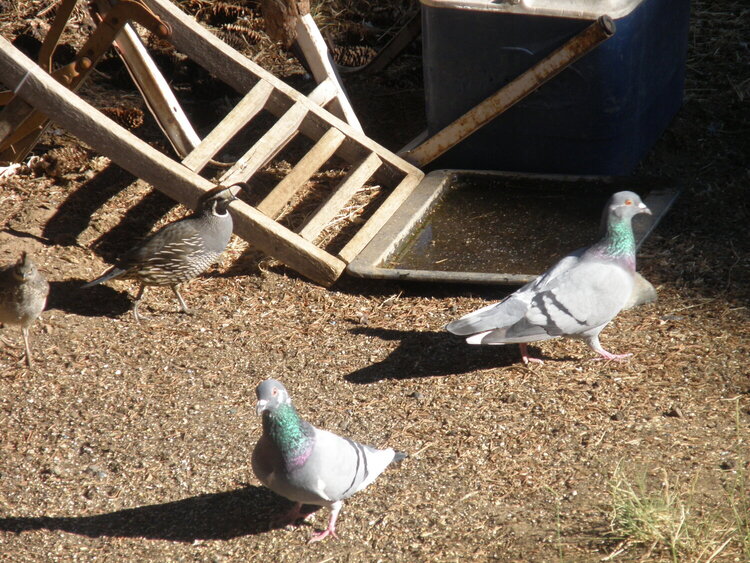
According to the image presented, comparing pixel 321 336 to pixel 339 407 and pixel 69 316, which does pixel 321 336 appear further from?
pixel 69 316

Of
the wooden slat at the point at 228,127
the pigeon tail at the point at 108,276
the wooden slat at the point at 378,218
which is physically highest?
the wooden slat at the point at 228,127

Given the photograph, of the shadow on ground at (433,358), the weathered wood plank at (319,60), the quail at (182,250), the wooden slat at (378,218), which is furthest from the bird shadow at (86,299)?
the weathered wood plank at (319,60)

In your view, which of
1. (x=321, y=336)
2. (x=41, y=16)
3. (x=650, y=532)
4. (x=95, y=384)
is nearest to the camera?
(x=650, y=532)

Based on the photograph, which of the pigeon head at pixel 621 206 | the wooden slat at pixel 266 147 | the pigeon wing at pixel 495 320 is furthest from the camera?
the wooden slat at pixel 266 147

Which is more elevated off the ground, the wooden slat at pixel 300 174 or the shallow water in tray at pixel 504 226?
the wooden slat at pixel 300 174

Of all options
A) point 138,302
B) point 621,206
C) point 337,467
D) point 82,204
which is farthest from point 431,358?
point 82,204

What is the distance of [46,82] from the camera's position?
15.0 ft

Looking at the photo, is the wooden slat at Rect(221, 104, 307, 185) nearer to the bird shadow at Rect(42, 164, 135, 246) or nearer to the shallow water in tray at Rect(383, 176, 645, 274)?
the shallow water in tray at Rect(383, 176, 645, 274)

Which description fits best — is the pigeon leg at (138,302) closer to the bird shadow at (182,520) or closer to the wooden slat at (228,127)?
the wooden slat at (228,127)

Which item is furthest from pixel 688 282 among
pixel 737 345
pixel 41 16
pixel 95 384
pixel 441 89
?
pixel 41 16

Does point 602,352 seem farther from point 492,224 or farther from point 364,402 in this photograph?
point 492,224

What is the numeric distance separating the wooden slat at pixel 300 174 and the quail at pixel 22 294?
1288 mm

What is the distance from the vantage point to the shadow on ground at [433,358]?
159 inches

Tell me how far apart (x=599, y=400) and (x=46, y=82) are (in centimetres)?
328
